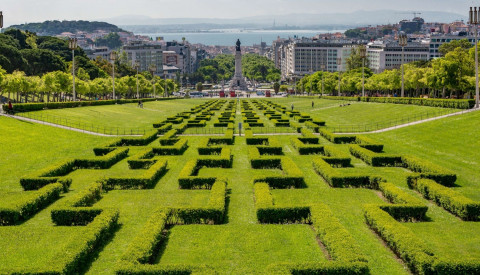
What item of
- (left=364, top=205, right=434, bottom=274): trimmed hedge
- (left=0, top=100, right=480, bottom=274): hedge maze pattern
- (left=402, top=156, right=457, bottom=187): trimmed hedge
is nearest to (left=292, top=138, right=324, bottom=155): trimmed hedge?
(left=0, top=100, right=480, bottom=274): hedge maze pattern

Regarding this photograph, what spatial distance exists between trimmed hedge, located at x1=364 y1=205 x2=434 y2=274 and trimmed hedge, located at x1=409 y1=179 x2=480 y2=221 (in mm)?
4184

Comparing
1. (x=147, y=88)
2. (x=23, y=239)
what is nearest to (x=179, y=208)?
(x=23, y=239)

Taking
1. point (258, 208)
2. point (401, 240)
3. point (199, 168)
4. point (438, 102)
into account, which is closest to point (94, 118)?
point (199, 168)

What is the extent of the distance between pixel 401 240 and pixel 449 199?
22.9ft

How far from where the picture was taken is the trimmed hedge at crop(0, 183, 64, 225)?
64.3ft

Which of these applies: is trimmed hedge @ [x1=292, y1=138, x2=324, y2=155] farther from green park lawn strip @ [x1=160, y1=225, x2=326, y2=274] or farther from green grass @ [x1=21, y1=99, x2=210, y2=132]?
green grass @ [x1=21, y1=99, x2=210, y2=132]

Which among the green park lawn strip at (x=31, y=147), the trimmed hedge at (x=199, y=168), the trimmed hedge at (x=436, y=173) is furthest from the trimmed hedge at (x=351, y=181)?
the green park lawn strip at (x=31, y=147)

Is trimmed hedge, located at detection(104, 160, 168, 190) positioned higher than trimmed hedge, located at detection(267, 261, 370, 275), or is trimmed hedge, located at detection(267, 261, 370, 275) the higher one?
trimmed hedge, located at detection(104, 160, 168, 190)

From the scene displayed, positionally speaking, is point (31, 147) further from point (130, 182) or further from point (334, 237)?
point (334, 237)

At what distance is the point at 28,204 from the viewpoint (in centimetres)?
2091

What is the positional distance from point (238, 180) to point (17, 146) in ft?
70.0

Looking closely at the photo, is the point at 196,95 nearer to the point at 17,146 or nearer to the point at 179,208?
the point at 17,146

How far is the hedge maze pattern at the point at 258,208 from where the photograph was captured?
1436 centimetres

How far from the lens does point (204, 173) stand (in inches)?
1196
